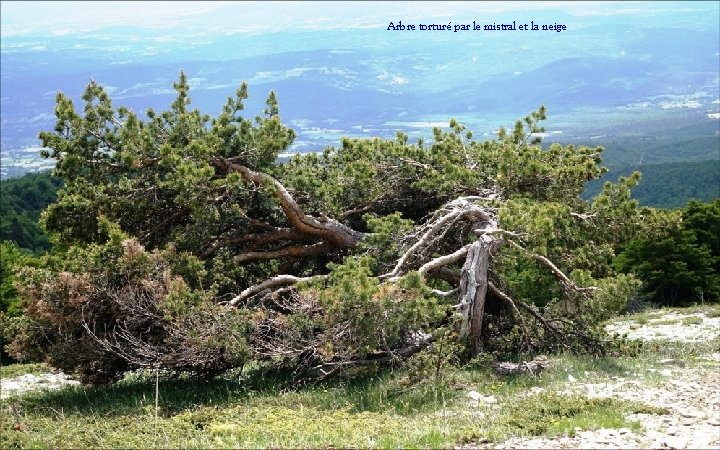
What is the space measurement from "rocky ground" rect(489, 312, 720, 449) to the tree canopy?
218 centimetres

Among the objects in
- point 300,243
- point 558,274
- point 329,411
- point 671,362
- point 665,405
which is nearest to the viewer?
point 665,405

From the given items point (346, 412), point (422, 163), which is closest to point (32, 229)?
point (422, 163)

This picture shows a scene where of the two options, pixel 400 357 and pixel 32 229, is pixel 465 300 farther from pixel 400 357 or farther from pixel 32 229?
pixel 32 229

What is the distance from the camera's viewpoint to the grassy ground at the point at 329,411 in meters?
9.24

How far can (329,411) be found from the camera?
11508 millimetres

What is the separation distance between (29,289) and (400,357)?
710cm

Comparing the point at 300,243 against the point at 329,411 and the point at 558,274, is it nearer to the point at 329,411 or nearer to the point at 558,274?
the point at 558,274

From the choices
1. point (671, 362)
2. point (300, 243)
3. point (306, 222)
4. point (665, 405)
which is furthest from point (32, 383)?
point (665, 405)

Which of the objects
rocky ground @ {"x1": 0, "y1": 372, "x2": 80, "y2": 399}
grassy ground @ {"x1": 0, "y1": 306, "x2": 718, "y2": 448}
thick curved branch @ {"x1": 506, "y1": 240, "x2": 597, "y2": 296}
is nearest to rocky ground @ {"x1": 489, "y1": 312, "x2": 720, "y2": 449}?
grassy ground @ {"x1": 0, "y1": 306, "x2": 718, "y2": 448}

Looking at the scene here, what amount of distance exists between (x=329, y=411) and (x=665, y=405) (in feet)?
15.5

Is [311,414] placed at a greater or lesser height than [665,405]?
lesser

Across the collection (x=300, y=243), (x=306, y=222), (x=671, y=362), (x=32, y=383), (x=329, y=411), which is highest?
(x=306, y=222)

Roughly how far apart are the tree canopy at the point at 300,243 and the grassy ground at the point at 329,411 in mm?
667

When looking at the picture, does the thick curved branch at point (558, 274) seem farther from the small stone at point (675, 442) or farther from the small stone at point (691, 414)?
the small stone at point (675, 442)
